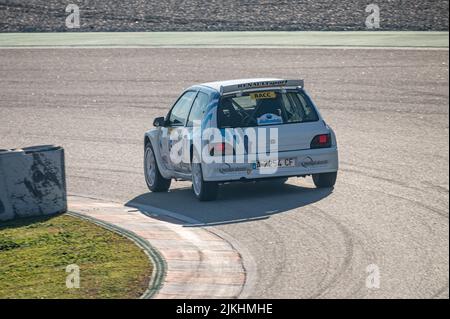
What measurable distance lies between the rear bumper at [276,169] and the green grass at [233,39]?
42.9 ft

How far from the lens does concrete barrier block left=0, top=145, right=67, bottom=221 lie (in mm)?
15016

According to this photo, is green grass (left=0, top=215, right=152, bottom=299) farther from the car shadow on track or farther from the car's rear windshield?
the car's rear windshield

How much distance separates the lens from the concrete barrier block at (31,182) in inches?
591

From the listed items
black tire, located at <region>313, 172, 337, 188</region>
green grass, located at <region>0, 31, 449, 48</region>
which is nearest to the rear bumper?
black tire, located at <region>313, 172, 337, 188</region>

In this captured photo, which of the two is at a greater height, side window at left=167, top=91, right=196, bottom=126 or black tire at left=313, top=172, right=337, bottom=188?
side window at left=167, top=91, right=196, bottom=126

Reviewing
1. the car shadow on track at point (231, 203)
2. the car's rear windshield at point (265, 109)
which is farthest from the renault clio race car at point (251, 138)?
the car shadow on track at point (231, 203)

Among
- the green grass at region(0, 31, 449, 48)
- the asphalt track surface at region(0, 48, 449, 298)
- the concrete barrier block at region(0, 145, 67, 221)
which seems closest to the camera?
the asphalt track surface at region(0, 48, 449, 298)

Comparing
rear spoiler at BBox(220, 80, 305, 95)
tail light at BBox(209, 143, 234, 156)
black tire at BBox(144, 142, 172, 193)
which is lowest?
black tire at BBox(144, 142, 172, 193)

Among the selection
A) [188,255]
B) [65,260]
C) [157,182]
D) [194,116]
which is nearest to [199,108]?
[194,116]

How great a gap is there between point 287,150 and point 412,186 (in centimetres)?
179

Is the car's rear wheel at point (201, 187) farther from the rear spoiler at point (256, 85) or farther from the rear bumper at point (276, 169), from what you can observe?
the rear spoiler at point (256, 85)

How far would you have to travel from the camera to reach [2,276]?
12.1 m

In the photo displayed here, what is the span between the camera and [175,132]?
16469 millimetres

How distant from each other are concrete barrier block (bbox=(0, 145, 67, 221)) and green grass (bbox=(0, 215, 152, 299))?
8.3 inches
